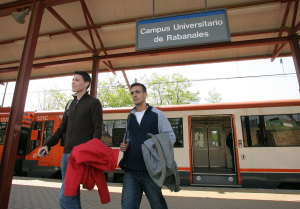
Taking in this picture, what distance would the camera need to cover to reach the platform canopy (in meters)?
5.45

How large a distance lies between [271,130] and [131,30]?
219 inches

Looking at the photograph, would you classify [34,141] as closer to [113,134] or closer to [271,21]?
[113,134]

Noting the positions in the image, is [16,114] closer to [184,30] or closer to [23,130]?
[184,30]

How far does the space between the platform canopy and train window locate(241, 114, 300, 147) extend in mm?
2247

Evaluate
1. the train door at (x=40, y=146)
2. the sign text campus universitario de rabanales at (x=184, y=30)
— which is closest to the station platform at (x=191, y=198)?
the train door at (x=40, y=146)

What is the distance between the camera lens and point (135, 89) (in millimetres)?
2287

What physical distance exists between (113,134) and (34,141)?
3.11 metres

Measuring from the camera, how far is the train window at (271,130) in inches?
205

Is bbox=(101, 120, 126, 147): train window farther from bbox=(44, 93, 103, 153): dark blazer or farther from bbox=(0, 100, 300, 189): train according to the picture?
bbox=(44, 93, 103, 153): dark blazer

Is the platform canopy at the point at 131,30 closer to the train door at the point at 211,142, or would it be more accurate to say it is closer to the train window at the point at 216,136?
the train door at the point at 211,142

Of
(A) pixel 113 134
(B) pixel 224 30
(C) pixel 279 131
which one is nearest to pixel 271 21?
(C) pixel 279 131

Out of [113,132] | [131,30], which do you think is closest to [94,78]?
[113,132]

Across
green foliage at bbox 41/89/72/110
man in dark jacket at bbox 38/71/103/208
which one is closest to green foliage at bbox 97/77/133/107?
green foliage at bbox 41/89/72/110

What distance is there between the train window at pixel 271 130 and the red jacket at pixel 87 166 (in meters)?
4.91
